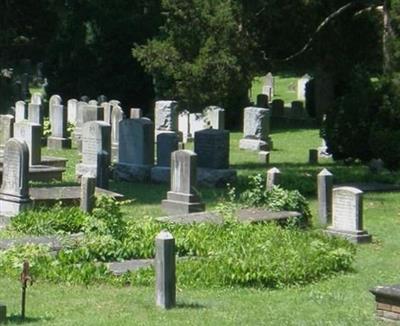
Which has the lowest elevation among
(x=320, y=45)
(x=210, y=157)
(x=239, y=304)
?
(x=239, y=304)

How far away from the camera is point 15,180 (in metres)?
20.5

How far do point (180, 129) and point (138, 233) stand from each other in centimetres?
2054

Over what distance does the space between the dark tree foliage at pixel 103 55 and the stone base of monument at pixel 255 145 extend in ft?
36.3

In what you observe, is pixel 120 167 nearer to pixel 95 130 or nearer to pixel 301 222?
pixel 95 130

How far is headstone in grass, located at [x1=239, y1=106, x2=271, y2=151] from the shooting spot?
114ft

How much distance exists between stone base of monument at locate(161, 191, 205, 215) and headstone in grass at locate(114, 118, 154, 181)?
5075 millimetres

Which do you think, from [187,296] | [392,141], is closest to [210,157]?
[392,141]

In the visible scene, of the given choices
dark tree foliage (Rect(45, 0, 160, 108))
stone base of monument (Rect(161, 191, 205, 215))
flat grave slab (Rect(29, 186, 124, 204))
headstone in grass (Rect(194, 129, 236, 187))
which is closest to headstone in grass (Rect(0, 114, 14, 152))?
headstone in grass (Rect(194, 129, 236, 187))

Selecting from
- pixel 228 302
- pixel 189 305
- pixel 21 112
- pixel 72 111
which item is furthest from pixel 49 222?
pixel 72 111

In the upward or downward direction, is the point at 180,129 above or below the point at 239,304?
above

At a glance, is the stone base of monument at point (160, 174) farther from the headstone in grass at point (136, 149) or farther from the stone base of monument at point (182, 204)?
the stone base of monument at point (182, 204)

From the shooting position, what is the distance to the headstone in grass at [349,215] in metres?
18.7

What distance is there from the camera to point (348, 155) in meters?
30.9

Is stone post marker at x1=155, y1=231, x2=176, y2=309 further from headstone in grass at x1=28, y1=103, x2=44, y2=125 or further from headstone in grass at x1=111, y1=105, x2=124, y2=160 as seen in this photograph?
headstone in grass at x1=28, y1=103, x2=44, y2=125
